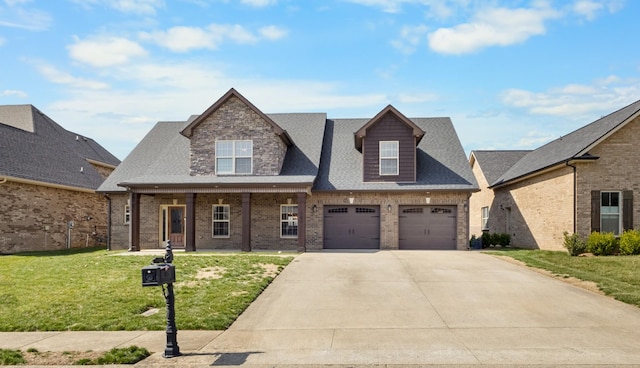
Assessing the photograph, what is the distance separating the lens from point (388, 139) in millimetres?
26297

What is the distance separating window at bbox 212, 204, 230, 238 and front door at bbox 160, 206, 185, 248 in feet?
6.86

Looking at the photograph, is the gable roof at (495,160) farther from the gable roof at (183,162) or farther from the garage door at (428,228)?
the gable roof at (183,162)

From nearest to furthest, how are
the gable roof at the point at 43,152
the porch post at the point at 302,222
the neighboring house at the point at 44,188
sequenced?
the porch post at the point at 302,222
the neighboring house at the point at 44,188
the gable roof at the point at 43,152

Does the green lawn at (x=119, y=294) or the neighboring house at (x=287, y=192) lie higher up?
the neighboring house at (x=287, y=192)

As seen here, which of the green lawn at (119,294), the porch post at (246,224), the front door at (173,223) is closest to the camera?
the green lawn at (119,294)

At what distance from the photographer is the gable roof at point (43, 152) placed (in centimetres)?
2795

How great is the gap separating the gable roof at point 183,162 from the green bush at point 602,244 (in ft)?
38.9

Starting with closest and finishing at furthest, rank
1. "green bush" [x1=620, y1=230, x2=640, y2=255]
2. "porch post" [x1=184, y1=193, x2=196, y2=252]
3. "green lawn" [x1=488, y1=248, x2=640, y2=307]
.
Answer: "green lawn" [x1=488, y1=248, x2=640, y2=307] → "green bush" [x1=620, y1=230, x2=640, y2=255] → "porch post" [x1=184, y1=193, x2=196, y2=252]

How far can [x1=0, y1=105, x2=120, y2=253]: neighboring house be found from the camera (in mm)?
26438

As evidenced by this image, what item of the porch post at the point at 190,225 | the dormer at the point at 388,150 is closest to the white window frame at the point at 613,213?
the dormer at the point at 388,150

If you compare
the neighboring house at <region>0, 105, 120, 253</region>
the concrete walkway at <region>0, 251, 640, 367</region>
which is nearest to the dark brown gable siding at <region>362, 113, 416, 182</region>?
the concrete walkway at <region>0, 251, 640, 367</region>

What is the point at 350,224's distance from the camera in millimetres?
26016

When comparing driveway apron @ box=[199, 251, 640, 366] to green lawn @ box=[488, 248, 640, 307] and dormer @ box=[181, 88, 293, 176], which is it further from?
dormer @ box=[181, 88, 293, 176]

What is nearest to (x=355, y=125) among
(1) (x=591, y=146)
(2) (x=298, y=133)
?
(2) (x=298, y=133)
